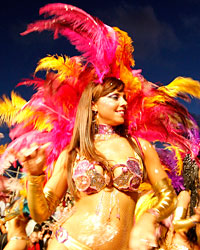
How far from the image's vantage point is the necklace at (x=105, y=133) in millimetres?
2139

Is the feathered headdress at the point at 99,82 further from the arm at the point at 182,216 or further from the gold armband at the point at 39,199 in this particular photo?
the arm at the point at 182,216

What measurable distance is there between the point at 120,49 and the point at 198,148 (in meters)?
0.91

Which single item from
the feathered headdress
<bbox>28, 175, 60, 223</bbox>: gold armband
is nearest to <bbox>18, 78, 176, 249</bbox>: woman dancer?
<bbox>28, 175, 60, 223</bbox>: gold armband

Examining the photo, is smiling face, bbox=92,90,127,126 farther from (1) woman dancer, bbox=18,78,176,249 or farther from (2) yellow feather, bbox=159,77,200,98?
(2) yellow feather, bbox=159,77,200,98

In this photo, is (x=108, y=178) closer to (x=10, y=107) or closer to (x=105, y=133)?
(x=105, y=133)

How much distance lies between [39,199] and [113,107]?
700mm

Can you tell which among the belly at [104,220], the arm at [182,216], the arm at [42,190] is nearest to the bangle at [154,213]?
the belly at [104,220]

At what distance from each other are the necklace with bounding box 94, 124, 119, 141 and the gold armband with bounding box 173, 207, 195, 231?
1.46 metres

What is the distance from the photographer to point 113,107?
2.07 metres

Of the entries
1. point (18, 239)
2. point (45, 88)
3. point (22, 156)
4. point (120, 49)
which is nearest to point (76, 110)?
point (45, 88)

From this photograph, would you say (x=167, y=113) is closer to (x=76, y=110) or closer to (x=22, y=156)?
(x=76, y=110)

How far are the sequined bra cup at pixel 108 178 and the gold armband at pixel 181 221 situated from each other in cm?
150

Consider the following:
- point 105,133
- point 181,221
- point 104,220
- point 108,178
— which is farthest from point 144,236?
point 181,221

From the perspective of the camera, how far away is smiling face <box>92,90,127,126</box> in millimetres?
2074
